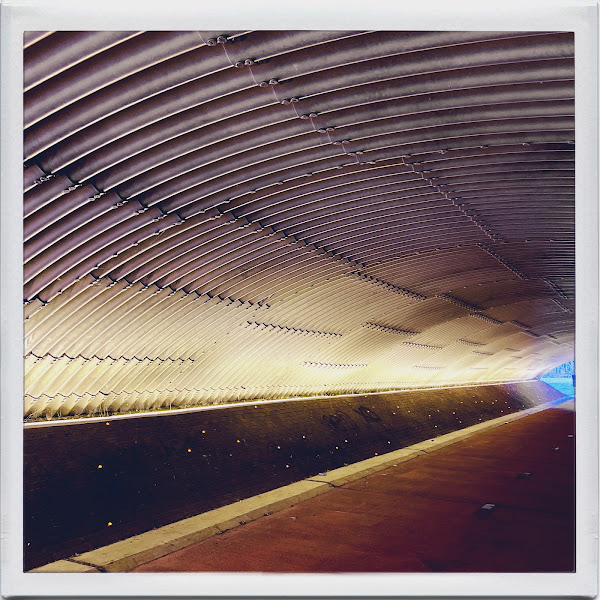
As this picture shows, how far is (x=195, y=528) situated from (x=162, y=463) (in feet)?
8.43

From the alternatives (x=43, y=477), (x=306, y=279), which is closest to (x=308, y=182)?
(x=306, y=279)

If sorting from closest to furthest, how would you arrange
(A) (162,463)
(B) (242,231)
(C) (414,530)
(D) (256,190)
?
(D) (256,190) < (B) (242,231) < (C) (414,530) < (A) (162,463)

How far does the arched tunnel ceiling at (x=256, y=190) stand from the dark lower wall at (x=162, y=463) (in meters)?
0.82

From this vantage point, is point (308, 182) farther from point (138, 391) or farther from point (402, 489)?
point (402, 489)

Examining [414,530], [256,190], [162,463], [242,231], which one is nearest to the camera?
[256,190]

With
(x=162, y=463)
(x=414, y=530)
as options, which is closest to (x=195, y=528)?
(x=162, y=463)

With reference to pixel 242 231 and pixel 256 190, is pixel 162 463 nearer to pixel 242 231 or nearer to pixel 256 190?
pixel 242 231

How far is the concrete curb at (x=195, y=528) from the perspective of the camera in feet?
31.7

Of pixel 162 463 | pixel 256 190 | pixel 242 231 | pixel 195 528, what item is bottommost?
pixel 195 528

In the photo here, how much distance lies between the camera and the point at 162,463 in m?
13.6

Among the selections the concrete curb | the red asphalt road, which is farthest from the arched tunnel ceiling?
the red asphalt road

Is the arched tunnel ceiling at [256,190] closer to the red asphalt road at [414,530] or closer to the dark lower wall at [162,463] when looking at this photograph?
the dark lower wall at [162,463]

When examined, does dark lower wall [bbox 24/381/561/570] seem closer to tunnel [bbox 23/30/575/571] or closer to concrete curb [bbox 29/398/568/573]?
tunnel [bbox 23/30/575/571]

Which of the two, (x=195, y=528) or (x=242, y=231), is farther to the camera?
(x=195, y=528)
